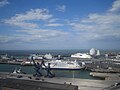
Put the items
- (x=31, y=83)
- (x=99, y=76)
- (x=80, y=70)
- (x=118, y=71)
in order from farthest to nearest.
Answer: (x=80, y=70) < (x=118, y=71) < (x=99, y=76) < (x=31, y=83)

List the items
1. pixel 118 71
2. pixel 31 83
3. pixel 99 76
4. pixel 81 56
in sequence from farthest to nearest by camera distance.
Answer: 1. pixel 81 56
2. pixel 118 71
3. pixel 99 76
4. pixel 31 83

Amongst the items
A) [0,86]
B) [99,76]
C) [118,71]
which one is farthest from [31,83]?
[118,71]

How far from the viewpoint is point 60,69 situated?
5400cm

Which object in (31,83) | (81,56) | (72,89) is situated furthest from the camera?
(81,56)

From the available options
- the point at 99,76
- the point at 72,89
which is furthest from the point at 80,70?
the point at 72,89

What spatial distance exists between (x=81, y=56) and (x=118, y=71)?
47.0m

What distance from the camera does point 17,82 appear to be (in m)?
22.9

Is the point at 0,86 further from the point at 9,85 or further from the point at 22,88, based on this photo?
the point at 22,88

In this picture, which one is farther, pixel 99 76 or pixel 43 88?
pixel 99 76

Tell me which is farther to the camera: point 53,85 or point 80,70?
point 80,70

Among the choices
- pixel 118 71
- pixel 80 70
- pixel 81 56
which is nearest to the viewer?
pixel 118 71

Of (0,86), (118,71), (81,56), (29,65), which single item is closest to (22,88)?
(0,86)

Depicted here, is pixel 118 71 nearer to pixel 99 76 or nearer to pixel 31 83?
pixel 99 76

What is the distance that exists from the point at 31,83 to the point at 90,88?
6.35 m
